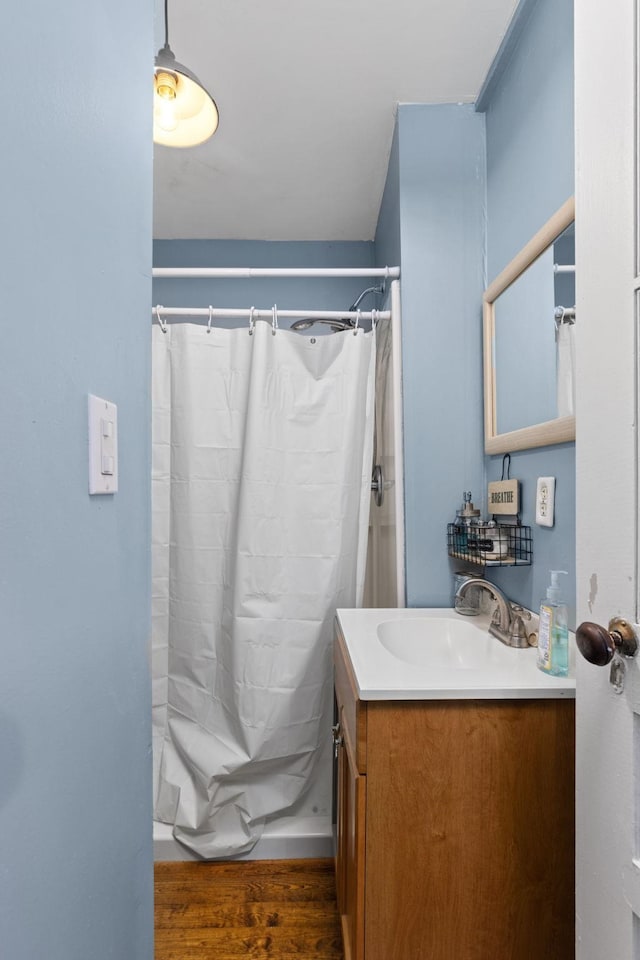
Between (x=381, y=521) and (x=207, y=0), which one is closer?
(x=207, y=0)

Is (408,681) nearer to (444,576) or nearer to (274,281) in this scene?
(444,576)

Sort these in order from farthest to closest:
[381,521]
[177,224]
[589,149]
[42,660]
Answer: [177,224] → [381,521] → [589,149] → [42,660]

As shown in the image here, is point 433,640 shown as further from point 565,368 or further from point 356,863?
point 565,368

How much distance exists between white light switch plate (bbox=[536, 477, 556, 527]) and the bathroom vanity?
1.34 ft

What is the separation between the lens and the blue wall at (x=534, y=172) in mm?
1097

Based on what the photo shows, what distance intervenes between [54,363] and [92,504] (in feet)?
0.55

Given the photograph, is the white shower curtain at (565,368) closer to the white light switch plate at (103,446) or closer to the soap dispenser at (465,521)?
the soap dispenser at (465,521)

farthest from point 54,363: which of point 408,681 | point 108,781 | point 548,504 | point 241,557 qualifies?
point 241,557

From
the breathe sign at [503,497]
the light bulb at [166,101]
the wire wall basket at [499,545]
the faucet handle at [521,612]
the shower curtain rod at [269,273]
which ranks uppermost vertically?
the light bulb at [166,101]

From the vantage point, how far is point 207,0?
1301 mm

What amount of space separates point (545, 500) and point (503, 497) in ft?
0.80

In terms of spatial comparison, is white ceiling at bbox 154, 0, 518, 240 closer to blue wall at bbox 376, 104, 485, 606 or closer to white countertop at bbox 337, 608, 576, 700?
blue wall at bbox 376, 104, 485, 606

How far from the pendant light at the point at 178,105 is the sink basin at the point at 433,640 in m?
1.44

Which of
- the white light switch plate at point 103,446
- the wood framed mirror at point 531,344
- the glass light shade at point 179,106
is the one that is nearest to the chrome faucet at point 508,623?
the wood framed mirror at point 531,344
